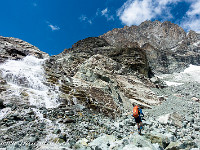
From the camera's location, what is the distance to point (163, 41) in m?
136

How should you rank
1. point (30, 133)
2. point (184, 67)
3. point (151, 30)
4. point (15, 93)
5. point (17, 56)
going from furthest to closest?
point (151, 30) → point (184, 67) → point (17, 56) → point (15, 93) → point (30, 133)

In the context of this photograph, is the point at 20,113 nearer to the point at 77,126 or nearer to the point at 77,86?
the point at 77,126

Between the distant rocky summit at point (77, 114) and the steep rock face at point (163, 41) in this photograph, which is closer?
the distant rocky summit at point (77, 114)

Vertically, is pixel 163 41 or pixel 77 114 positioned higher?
pixel 163 41

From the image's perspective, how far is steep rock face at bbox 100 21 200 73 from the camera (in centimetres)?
8288

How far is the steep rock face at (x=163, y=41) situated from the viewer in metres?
82.9

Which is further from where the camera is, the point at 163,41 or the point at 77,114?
the point at 163,41

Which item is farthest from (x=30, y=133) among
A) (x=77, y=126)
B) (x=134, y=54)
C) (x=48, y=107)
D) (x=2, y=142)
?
(x=134, y=54)

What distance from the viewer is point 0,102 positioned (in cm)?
693

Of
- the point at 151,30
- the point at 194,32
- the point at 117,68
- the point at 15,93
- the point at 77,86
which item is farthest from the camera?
the point at 151,30

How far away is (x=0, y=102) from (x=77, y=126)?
411 centimetres

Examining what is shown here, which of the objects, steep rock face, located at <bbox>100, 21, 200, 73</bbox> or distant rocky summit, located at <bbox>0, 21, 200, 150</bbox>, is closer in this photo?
distant rocky summit, located at <bbox>0, 21, 200, 150</bbox>

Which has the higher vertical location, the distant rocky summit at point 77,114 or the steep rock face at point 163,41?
the steep rock face at point 163,41

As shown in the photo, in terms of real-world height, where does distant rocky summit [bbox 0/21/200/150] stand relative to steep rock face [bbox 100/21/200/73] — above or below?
below
